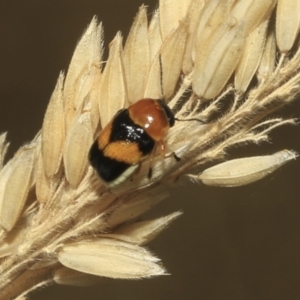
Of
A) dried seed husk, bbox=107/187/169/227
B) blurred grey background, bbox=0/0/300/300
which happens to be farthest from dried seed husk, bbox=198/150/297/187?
blurred grey background, bbox=0/0/300/300

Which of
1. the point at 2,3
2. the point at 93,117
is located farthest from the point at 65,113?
the point at 2,3

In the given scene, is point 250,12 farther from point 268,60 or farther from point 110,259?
point 110,259

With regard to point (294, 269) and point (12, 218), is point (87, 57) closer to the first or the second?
→ point (12, 218)

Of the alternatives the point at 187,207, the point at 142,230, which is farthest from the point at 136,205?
the point at 187,207

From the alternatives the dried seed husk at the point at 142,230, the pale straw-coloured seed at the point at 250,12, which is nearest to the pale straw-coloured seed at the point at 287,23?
the pale straw-coloured seed at the point at 250,12

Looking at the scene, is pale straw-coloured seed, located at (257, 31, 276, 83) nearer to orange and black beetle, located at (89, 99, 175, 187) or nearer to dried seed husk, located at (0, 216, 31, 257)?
orange and black beetle, located at (89, 99, 175, 187)

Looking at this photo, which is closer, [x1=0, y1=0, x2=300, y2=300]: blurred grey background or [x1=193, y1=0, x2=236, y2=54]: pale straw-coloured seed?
[x1=193, y1=0, x2=236, y2=54]: pale straw-coloured seed
